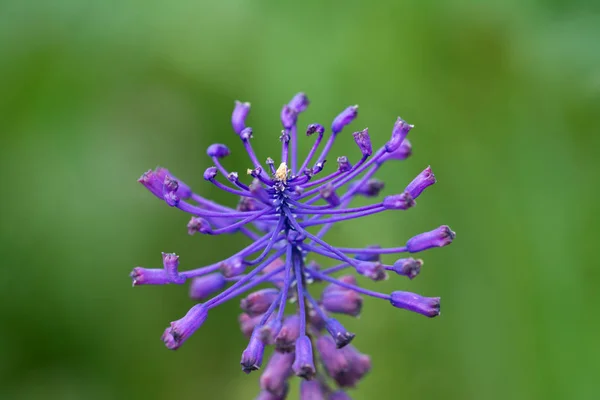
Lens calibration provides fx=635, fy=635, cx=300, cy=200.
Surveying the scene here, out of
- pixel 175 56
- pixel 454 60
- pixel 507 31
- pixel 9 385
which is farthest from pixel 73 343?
pixel 507 31

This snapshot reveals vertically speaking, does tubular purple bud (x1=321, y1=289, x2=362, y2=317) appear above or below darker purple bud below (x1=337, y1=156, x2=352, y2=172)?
below

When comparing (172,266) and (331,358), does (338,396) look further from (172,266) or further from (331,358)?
(172,266)

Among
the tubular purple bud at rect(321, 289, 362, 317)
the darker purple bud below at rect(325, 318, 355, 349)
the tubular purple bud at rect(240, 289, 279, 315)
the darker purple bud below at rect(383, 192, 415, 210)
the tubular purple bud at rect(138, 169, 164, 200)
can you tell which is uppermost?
the darker purple bud below at rect(383, 192, 415, 210)

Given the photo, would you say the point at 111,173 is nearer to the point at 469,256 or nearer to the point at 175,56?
the point at 175,56

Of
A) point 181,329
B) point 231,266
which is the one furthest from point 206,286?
point 231,266

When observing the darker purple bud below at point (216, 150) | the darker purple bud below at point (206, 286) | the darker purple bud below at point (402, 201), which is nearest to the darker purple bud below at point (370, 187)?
the darker purple bud below at point (402, 201)

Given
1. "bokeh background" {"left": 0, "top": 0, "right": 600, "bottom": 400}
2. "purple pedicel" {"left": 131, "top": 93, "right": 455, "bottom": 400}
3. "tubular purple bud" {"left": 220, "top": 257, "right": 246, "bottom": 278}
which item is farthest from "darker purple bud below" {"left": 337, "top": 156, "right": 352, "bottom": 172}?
"bokeh background" {"left": 0, "top": 0, "right": 600, "bottom": 400}

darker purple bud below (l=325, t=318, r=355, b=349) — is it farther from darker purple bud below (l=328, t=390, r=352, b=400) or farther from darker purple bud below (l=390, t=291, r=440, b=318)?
darker purple bud below (l=328, t=390, r=352, b=400)

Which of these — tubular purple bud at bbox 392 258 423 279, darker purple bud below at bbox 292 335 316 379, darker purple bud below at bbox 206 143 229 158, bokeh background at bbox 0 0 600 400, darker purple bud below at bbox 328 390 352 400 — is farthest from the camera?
bokeh background at bbox 0 0 600 400
